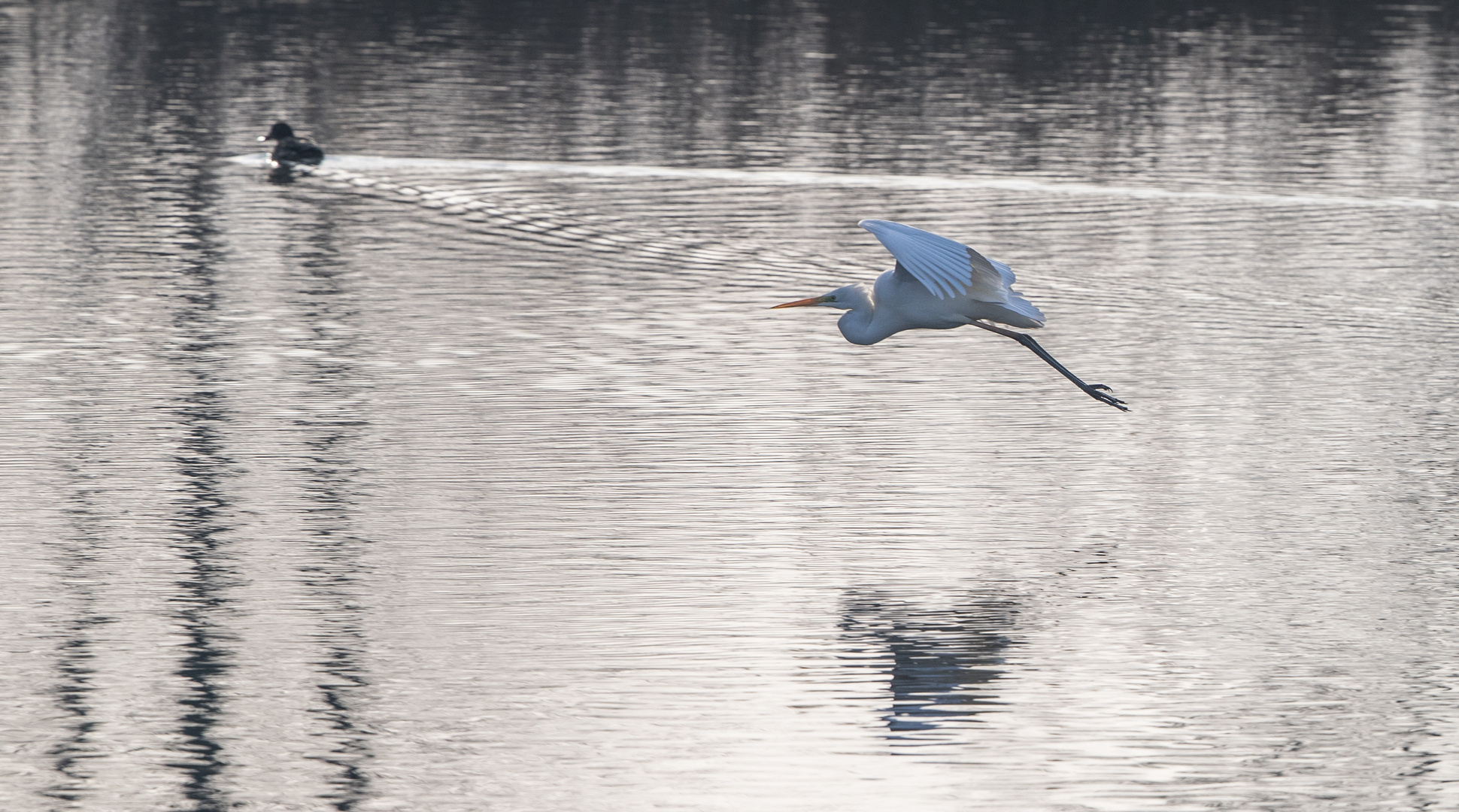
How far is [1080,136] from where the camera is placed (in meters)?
25.9

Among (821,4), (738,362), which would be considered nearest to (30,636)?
(738,362)

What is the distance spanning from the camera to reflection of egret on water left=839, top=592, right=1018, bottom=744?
8.00m

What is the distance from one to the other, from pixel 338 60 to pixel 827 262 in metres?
17.3

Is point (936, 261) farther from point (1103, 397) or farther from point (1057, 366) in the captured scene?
point (1103, 397)

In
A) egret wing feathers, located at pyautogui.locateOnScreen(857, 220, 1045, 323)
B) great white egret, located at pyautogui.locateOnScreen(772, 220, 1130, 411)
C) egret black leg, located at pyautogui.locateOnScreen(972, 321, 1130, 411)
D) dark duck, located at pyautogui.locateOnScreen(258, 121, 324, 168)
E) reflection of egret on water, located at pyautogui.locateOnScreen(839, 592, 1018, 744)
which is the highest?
egret wing feathers, located at pyautogui.locateOnScreen(857, 220, 1045, 323)

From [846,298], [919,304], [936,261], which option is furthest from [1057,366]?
[936,261]

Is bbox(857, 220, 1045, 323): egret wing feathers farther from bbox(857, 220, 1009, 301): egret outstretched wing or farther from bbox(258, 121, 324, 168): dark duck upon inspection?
bbox(258, 121, 324, 168): dark duck

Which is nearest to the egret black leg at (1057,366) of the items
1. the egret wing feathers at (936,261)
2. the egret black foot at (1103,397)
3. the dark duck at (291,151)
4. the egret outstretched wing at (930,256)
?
the egret black foot at (1103,397)

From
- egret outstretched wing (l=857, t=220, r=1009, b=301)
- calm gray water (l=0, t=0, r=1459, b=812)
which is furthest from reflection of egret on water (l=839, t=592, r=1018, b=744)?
egret outstretched wing (l=857, t=220, r=1009, b=301)

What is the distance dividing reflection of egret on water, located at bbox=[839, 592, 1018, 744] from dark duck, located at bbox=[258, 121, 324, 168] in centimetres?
1500

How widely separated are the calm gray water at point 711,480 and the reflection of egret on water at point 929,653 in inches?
1.0

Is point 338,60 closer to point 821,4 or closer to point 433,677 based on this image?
point 821,4

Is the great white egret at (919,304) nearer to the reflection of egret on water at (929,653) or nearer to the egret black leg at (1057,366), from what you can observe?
the egret black leg at (1057,366)

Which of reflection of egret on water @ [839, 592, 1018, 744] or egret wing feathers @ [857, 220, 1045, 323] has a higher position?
egret wing feathers @ [857, 220, 1045, 323]
